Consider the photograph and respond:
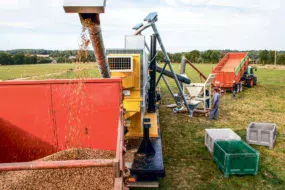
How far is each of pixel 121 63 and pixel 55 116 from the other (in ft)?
6.44

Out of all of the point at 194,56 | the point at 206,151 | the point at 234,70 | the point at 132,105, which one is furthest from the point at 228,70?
the point at 194,56

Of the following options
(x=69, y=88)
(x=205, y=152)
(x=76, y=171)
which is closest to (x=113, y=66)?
(x=69, y=88)

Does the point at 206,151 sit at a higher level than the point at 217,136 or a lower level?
lower

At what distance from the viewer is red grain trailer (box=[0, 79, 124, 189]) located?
3742mm

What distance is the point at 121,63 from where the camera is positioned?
17.4 ft

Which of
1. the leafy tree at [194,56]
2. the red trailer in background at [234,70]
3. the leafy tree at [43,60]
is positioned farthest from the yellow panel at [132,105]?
the leafy tree at [43,60]

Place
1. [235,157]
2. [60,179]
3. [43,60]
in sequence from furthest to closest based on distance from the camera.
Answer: [43,60], [235,157], [60,179]

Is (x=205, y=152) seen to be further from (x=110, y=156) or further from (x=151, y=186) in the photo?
(x=110, y=156)

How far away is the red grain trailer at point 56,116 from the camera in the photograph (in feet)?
12.3

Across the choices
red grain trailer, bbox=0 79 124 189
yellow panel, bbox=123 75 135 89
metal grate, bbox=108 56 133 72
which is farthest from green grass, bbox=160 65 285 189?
metal grate, bbox=108 56 133 72

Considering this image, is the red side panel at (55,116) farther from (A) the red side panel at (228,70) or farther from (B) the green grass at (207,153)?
(A) the red side panel at (228,70)

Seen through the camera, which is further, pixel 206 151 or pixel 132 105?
pixel 206 151

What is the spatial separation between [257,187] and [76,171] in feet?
12.4

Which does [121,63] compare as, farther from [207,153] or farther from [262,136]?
[262,136]
